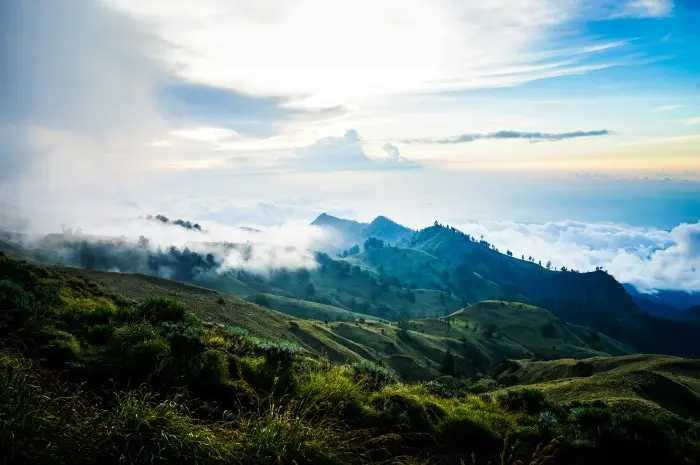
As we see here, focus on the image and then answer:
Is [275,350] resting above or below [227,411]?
below

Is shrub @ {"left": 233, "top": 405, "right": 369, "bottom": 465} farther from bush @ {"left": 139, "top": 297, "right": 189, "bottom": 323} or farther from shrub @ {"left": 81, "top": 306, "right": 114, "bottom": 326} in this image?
bush @ {"left": 139, "top": 297, "right": 189, "bottom": 323}

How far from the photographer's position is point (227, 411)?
9422mm

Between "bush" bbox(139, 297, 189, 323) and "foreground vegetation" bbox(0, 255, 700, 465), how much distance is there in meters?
0.08

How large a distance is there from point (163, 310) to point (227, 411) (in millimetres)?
9063

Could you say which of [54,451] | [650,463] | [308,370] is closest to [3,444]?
[54,451]

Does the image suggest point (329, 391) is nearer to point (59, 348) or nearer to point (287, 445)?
point (287, 445)

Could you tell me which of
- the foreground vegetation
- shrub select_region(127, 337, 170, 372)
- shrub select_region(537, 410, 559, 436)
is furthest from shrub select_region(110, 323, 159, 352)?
shrub select_region(537, 410, 559, 436)

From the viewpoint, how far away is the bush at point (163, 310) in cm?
1673

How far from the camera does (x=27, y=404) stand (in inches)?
271

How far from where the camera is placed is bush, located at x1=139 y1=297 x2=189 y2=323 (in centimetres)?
1673

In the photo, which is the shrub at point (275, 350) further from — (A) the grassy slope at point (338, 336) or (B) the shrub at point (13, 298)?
(A) the grassy slope at point (338, 336)

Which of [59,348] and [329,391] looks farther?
[59,348]

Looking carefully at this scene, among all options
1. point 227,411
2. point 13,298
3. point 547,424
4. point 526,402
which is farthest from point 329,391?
point 13,298

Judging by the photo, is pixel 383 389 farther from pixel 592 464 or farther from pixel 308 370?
pixel 592 464
